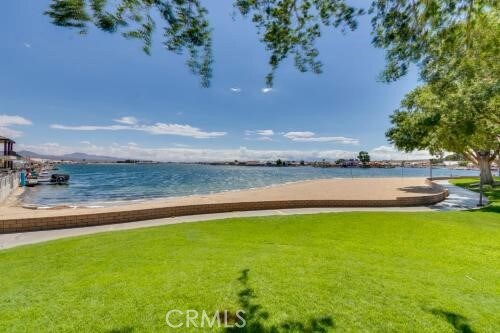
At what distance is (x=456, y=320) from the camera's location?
3230mm

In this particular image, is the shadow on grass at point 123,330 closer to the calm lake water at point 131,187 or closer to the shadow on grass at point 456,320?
the shadow on grass at point 456,320

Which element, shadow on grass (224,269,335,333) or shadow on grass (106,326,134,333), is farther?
shadow on grass (224,269,335,333)

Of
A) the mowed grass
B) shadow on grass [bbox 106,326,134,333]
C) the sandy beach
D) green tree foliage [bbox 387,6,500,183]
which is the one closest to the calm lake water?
the sandy beach

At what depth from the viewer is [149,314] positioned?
10.3 feet

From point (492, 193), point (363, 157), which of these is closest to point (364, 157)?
point (363, 157)

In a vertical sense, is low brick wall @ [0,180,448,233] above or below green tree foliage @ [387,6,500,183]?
below

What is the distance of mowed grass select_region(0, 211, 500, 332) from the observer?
3.10m

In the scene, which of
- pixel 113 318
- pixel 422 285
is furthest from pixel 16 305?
pixel 422 285

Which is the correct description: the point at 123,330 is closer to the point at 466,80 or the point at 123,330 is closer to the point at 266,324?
the point at 266,324

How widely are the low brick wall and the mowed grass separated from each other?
294 centimetres

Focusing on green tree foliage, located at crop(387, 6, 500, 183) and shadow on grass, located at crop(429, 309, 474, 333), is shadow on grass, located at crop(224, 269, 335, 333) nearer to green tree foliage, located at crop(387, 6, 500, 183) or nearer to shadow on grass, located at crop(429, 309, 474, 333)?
shadow on grass, located at crop(429, 309, 474, 333)

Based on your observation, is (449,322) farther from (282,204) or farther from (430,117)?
(430,117)

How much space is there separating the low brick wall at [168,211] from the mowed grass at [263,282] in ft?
9.64

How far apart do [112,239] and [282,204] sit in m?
8.23
